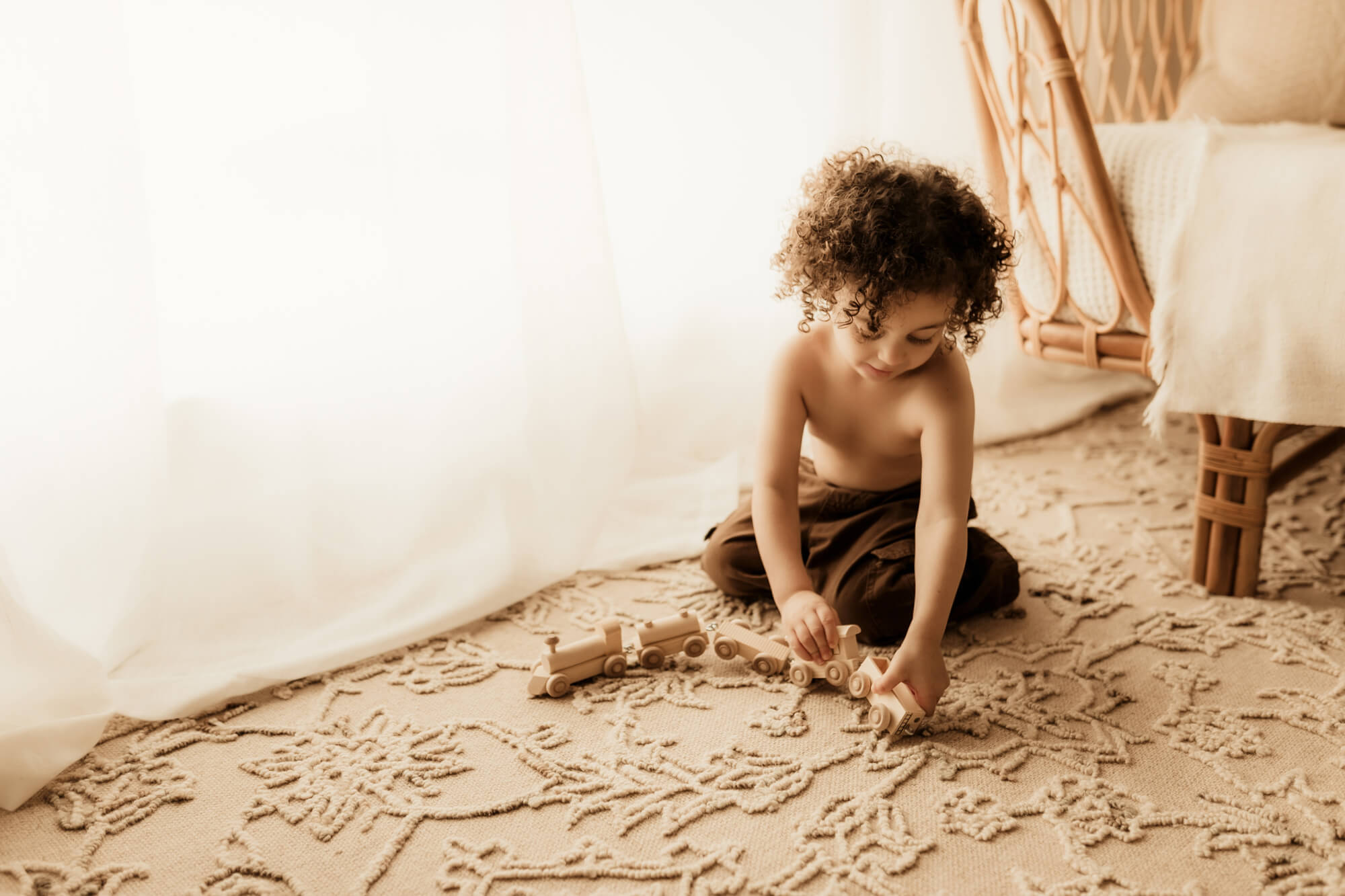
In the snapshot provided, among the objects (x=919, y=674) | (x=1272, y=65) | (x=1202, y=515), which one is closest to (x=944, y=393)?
(x=919, y=674)

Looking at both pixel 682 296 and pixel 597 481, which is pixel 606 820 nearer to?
pixel 597 481

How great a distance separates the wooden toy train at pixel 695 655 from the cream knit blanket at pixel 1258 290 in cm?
50

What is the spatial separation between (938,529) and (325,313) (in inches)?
30.7

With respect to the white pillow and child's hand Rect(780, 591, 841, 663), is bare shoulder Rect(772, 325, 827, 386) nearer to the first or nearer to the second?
child's hand Rect(780, 591, 841, 663)

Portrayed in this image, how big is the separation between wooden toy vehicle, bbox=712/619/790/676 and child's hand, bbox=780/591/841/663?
29mm

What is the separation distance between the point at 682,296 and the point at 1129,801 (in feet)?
3.36

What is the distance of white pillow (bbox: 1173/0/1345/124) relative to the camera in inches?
63.2

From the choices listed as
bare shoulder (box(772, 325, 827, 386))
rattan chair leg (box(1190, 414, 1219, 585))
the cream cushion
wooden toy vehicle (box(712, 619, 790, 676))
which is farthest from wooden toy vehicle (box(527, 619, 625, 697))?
rattan chair leg (box(1190, 414, 1219, 585))

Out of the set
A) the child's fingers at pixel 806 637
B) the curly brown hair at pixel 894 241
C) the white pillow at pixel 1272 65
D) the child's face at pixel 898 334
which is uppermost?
the white pillow at pixel 1272 65

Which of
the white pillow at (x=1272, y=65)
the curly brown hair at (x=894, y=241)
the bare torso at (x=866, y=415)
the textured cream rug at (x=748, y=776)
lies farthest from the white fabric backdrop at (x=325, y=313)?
the white pillow at (x=1272, y=65)

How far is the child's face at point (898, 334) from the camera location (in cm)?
102

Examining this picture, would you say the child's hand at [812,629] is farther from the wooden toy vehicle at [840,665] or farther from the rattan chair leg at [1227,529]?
the rattan chair leg at [1227,529]

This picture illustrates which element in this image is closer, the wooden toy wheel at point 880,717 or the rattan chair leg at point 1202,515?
the wooden toy wheel at point 880,717

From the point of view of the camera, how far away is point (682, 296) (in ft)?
5.56
